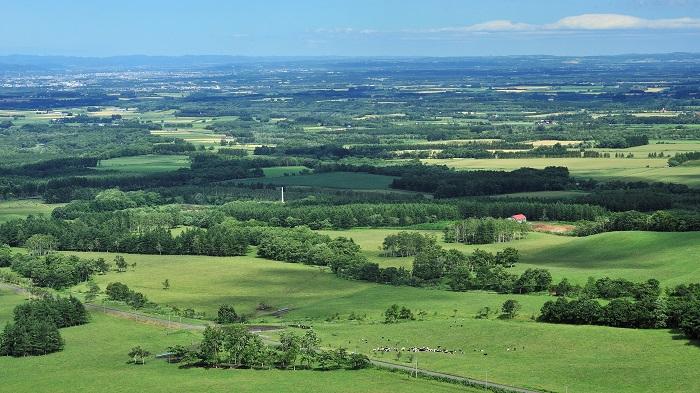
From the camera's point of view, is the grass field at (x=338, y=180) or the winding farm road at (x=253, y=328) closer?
the winding farm road at (x=253, y=328)

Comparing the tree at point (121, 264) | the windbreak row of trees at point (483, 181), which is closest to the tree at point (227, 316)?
the tree at point (121, 264)

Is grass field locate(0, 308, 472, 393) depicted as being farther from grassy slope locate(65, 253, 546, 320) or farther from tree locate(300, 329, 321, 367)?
grassy slope locate(65, 253, 546, 320)

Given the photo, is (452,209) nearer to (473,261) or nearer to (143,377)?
(473,261)

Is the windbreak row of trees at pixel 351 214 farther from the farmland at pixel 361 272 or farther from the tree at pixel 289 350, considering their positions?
the tree at pixel 289 350

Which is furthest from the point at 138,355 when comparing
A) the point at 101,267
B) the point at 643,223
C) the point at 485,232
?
the point at 643,223

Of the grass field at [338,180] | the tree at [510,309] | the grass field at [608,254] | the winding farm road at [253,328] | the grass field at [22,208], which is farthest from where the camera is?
the grass field at [338,180]

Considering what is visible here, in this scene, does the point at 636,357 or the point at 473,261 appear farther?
the point at 473,261

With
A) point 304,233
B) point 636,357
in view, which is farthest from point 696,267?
point 304,233
